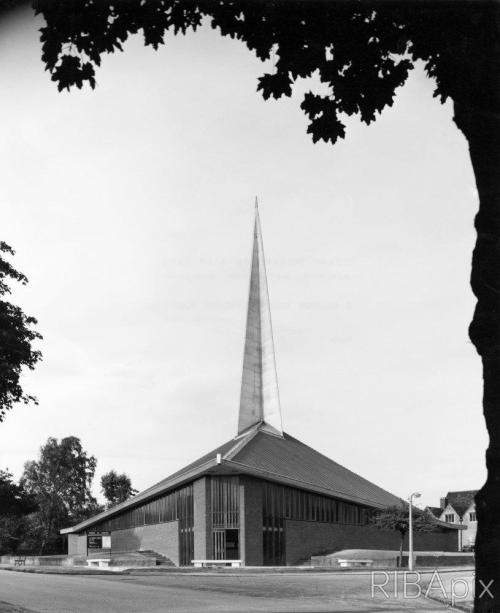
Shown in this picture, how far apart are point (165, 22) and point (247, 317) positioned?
7094 centimetres

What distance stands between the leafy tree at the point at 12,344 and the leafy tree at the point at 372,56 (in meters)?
20.0

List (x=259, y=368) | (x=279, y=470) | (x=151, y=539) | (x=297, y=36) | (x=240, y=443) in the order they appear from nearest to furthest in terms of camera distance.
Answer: (x=297, y=36)
(x=279, y=470)
(x=151, y=539)
(x=240, y=443)
(x=259, y=368)

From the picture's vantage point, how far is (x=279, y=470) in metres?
61.5

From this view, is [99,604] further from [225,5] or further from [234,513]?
[234,513]

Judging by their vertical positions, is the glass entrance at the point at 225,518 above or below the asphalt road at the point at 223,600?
below

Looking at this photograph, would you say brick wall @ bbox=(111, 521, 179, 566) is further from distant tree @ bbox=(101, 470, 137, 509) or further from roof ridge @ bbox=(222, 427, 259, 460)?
distant tree @ bbox=(101, 470, 137, 509)

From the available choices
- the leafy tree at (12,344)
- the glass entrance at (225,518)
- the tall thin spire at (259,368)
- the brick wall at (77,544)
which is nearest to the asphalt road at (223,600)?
the leafy tree at (12,344)

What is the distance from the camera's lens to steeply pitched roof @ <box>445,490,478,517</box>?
105569 millimetres

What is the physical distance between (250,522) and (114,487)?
57.9m

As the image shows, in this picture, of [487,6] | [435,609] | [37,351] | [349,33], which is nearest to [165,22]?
[349,33]

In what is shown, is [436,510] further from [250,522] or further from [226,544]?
[226,544]

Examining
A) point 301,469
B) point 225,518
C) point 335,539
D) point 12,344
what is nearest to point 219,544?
point 225,518

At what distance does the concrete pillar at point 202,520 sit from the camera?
186 feet

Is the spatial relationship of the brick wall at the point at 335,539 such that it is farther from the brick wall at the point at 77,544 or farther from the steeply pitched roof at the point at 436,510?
the steeply pitched roof at the point at 436,510
